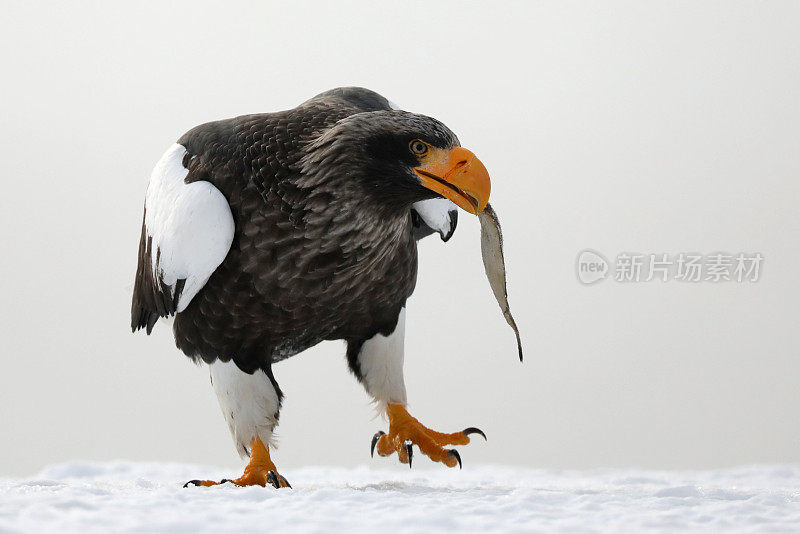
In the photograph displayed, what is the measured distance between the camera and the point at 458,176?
278 centimetres

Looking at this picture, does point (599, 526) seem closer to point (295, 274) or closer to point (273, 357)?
point (295, 274)

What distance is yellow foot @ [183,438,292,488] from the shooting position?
3232 mm

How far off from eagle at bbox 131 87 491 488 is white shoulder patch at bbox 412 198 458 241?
0.65 ft

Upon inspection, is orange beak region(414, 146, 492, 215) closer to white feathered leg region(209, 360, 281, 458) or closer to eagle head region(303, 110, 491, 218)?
eagle head region(303, 110, 491, 218)

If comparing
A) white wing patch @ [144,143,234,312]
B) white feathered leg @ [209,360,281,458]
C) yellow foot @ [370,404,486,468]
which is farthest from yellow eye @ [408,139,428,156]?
yellow foot @ [370,404,486,468]

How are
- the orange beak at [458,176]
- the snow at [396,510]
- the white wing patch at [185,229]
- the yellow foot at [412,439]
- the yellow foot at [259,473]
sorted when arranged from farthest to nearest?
the yellow foot at [412,439] < the yellow foot at [259,473] < the white wing patch at [185,229] < the orange beak at [458,176] < the snow at [396,510]

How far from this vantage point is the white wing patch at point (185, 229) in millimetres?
2996

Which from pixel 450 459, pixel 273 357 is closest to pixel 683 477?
pixel 450 459

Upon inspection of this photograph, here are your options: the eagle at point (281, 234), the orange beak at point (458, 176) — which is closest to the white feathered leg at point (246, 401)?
the eagle at point (281, 234)

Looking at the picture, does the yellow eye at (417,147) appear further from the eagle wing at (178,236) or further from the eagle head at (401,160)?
the eagle wing at (178,236)

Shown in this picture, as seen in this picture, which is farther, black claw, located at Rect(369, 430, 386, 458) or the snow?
black claw, located at Rect(369, 430, 386, 458)

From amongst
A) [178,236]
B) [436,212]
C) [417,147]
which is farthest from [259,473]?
[417,147]

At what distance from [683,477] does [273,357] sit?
2.66m

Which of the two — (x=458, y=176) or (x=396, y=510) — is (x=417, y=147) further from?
(x=396, y=510)
